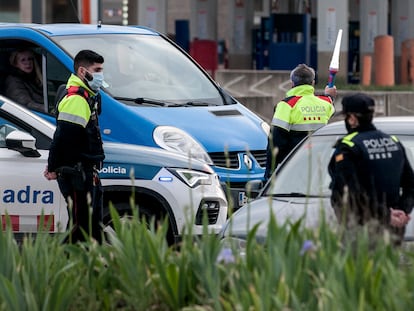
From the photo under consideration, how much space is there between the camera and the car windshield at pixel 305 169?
31.0 ft

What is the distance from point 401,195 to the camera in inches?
325

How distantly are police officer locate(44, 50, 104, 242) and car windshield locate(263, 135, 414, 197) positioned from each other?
1352 mm

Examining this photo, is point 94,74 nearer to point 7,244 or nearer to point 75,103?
point 75,103

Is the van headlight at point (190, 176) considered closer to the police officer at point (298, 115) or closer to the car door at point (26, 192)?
the car door at point (26, 192)

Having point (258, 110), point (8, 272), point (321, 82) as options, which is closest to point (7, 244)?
point (8, 272)

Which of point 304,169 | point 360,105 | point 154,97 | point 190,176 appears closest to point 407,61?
point 154,97

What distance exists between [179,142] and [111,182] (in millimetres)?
1768

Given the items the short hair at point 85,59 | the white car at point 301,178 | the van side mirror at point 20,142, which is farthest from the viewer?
the van side mirror at point 20,142

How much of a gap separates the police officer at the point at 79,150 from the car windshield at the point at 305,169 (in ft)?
4.43

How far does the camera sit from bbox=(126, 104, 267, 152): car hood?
13320 millimetres

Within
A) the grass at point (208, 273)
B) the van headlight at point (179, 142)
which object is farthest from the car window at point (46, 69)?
the grass at point (208, 273)

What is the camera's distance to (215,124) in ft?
44.7

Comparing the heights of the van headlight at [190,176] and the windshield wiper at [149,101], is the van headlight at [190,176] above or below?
below

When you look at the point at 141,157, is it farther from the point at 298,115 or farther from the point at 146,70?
the point at 146,70
